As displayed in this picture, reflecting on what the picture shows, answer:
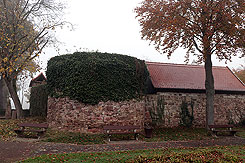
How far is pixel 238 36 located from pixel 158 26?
4.52m

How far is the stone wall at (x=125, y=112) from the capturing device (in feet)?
35.1

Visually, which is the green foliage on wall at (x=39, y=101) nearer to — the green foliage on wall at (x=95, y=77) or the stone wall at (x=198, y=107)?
the green foliage on wall at (x=95, y=77)

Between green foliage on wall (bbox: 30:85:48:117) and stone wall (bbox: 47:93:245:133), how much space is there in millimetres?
4652

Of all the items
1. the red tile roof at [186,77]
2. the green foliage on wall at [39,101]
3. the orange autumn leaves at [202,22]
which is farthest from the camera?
the green foliage on wall at [39,101]

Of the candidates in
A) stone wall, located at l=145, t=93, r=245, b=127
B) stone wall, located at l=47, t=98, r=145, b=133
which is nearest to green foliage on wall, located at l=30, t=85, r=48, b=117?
stone wall, located at l=47, t=98, r=145, b=133

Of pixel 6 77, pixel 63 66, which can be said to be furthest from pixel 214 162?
pixel 6 77

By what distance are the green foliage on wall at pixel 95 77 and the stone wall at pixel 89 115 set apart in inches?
13.9

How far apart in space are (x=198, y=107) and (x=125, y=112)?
638 centimetres

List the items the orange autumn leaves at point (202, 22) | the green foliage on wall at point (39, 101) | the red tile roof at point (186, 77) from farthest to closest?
the green foliage on wall at point (39, 101) < the red tile roof at point (186, 77) < the orange autumn leaves at point (202, 22)

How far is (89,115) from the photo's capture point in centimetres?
1066

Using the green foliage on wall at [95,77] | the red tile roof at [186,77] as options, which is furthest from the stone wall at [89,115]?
the red tile roof at [186,77]

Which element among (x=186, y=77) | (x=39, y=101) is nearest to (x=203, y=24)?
(x=186, y=77)

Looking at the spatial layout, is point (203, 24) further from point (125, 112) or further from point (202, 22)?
point (125, 112)

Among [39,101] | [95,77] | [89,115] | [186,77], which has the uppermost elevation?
[186,77]
